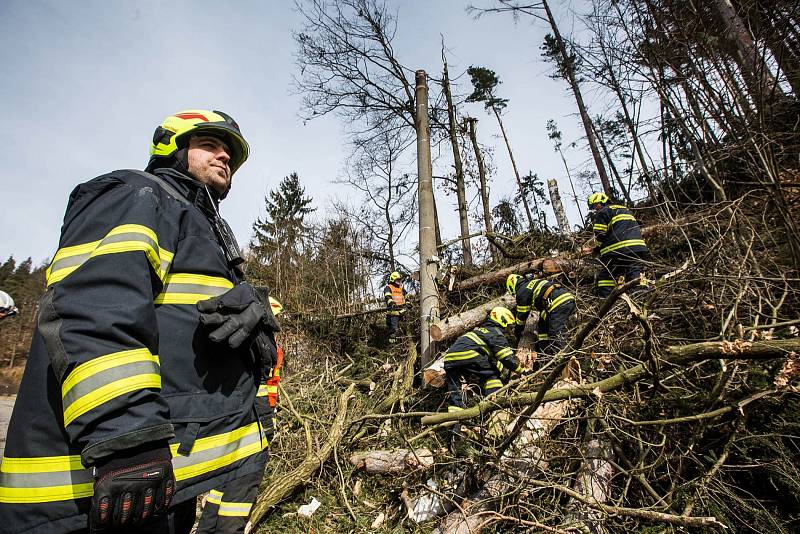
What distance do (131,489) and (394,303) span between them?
6.64 meters

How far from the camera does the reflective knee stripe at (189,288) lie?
1.39 meters

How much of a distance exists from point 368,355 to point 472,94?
11360 millimetres

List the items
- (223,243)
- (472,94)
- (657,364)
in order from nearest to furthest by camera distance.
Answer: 1. (223,243)
2. (657,364)
3. (472,94)

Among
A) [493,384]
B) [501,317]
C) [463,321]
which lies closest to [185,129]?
[493,384]

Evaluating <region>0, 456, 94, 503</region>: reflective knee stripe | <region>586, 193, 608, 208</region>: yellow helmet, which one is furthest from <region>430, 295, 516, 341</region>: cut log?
<region>0, 456, 94, 503</region>: reflective knee stripe

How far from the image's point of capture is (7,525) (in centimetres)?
104

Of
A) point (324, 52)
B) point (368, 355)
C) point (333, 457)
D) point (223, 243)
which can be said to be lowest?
point (333, 457)

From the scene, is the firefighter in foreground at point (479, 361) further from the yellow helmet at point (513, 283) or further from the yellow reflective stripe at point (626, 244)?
the yellow reflective stripe at point (626, 244)

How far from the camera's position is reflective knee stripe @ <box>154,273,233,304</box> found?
4.57ft

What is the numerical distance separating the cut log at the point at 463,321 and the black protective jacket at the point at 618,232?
1.65 meters

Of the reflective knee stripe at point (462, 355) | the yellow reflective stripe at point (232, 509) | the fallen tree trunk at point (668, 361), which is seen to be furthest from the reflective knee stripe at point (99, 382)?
the reflective knee stripe at point (462, 355)

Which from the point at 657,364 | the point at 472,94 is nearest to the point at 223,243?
the point at 657,364

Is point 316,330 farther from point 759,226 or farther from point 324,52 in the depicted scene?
point 759,226

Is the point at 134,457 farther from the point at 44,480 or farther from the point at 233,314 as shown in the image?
the point at 233,314
